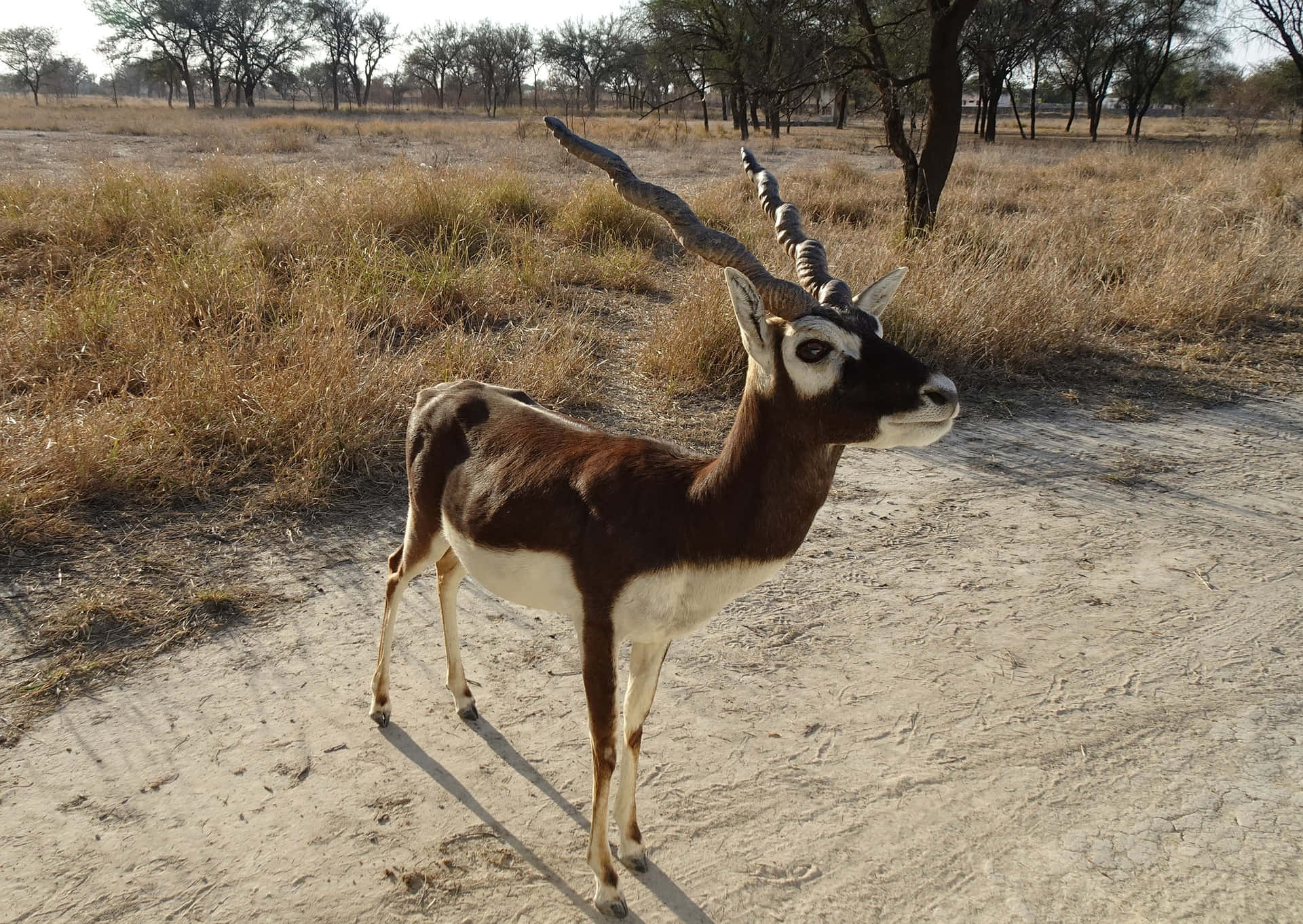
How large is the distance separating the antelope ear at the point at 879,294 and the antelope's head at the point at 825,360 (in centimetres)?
7

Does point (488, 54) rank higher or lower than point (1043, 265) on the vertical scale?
higher

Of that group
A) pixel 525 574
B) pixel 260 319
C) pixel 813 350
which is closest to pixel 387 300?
pixel 260 319

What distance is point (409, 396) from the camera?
5336 millimetres

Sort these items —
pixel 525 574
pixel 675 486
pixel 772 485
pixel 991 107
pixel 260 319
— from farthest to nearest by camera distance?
pixel 991 107, pixel 260 319, pixel 525 574, pixel 675 486, pixel 772 485

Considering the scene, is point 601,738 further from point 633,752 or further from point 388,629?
point 388,629

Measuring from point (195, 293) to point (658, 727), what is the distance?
5.10 metres

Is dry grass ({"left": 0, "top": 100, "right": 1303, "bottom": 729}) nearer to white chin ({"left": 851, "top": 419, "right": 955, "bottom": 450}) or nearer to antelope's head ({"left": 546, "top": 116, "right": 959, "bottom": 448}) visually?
antelope's head ({"left": 546, "top": 116, "right": 959, "bottom": 448})

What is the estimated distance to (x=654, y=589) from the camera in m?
2.23

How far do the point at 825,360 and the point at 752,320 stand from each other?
21 centimetres

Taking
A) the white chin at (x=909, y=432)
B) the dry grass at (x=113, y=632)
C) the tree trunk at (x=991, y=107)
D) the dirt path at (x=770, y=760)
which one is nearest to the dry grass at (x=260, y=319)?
the dry grass at (x=113, y=632)

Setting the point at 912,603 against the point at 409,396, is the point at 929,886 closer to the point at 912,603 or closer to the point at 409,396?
the point at 912,603

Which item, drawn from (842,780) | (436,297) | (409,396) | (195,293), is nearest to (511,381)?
(409,396)

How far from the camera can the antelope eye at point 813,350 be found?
2.10 meters

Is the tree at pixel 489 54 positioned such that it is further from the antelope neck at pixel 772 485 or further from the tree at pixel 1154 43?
the antelope neck at pixel 772 485
